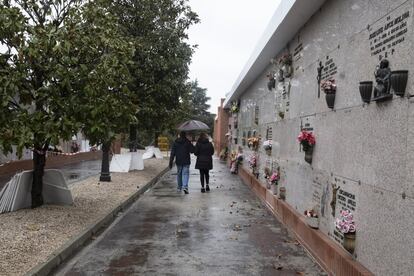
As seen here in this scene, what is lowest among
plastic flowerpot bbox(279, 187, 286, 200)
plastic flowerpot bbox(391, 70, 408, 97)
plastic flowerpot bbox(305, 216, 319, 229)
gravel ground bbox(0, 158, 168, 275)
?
gravel ground bbox(0, 158, 168, 275)

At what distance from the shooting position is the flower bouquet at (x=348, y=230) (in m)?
5.55

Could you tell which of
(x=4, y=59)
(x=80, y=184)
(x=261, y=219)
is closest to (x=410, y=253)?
(x=261, y=219)

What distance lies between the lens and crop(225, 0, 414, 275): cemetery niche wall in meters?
4.40

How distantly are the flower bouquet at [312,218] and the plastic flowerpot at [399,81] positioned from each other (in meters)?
3.24

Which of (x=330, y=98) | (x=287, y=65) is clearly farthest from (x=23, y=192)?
(x=330, y=98)

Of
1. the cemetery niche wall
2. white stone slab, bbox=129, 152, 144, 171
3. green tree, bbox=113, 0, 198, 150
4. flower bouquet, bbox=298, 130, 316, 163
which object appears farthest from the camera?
white stone slab, bbox=129, 152, 144, 171

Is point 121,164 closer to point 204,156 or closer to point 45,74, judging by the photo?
point 204,156

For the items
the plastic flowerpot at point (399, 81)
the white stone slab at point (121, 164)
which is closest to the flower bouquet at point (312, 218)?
the plastic flowerpot at point (399, 81)

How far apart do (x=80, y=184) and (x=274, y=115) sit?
5942 millimetres

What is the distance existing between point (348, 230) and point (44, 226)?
4.70 m

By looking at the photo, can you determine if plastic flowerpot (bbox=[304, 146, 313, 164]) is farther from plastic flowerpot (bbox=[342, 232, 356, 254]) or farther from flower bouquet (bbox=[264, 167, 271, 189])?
flower bouquet (bbox=[264, 167, 271, 189])

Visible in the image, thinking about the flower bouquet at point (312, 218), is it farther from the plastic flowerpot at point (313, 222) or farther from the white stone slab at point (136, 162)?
the white stone slab at point (136, 162)

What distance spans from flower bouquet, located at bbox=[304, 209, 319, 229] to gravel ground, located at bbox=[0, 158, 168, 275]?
347 centimetres

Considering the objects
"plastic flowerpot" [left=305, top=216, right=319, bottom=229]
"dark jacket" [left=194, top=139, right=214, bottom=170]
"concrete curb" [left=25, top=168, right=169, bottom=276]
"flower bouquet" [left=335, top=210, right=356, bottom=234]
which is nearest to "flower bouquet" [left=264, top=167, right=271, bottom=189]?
"dark jacket" [left=194, top=139, right=214, bottom=170]
